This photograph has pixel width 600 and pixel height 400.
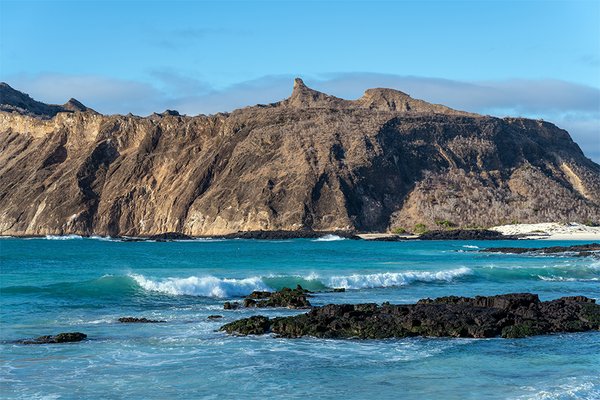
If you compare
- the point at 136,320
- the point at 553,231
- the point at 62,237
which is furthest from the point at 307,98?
the point at 136,320

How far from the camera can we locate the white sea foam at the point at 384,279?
3934 centimetres

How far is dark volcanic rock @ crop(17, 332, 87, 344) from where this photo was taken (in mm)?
20922

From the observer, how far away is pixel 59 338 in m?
21.0

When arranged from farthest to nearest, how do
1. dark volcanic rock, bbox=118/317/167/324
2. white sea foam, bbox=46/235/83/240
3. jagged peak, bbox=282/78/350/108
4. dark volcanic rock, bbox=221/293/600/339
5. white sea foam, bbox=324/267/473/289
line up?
jagged peak, bbox=282/78/350/108 < white sea foam, bbox=46/235/83/240 < white sea foam, bbox=324/267/473/289 < dark volcanic rock, bbox=118/317/167/324 < dark volcanic rock, bbox=221/293/600/339

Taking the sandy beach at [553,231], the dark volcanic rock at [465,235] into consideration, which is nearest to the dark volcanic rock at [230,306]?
the dark volcanic rock at [465,235]

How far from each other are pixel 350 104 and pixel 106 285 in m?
126

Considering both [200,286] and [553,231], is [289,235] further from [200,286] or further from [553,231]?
[200,286]

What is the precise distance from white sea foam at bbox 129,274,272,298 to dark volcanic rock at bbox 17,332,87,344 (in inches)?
500

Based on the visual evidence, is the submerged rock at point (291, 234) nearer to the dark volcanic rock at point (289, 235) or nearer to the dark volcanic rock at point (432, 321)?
the dark volcanic rock at point (289, 235)

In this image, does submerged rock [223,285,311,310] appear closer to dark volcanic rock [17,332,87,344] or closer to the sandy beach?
dark volcanic rock [17,332,87,344]

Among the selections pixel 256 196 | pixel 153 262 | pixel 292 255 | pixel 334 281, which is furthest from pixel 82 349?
pixel 256 196

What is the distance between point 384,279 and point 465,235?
64609mm

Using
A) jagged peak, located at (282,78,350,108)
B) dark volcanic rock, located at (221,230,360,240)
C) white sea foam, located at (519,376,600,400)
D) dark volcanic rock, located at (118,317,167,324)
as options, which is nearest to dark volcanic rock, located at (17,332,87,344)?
dark volcanic rock, located at (118,317,167,324)

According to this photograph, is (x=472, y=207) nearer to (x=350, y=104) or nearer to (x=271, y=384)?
(x=350, y=104)
